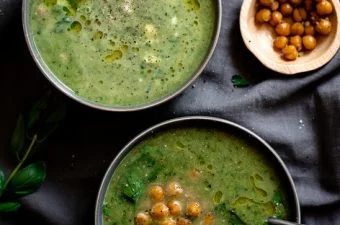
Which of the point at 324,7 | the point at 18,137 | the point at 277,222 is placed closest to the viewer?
the point at 277,222

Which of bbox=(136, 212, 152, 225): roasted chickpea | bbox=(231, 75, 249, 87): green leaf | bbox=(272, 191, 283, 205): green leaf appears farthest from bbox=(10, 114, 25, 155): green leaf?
bbox=(272, 191, 283, 205): green leaf

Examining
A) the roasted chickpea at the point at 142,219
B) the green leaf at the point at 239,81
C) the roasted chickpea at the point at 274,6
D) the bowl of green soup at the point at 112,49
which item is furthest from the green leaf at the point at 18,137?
the roasted chickpea at the point at 274,6

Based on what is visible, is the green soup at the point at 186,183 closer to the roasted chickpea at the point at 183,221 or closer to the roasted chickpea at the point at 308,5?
the roasted chickpea at the point at 183,221

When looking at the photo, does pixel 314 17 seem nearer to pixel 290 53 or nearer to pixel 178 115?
pixel 290 53

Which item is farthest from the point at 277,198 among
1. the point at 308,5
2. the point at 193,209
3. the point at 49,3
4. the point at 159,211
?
the point at 49,3

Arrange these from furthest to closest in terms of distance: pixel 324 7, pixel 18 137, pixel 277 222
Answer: pixel 324 7 → pixel 18 137 → pixel 277 222

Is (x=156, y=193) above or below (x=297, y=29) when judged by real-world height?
below

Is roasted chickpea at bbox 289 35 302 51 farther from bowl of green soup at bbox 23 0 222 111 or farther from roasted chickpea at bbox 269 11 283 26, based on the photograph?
bowl of green soup at bbox 23 0 222 111
